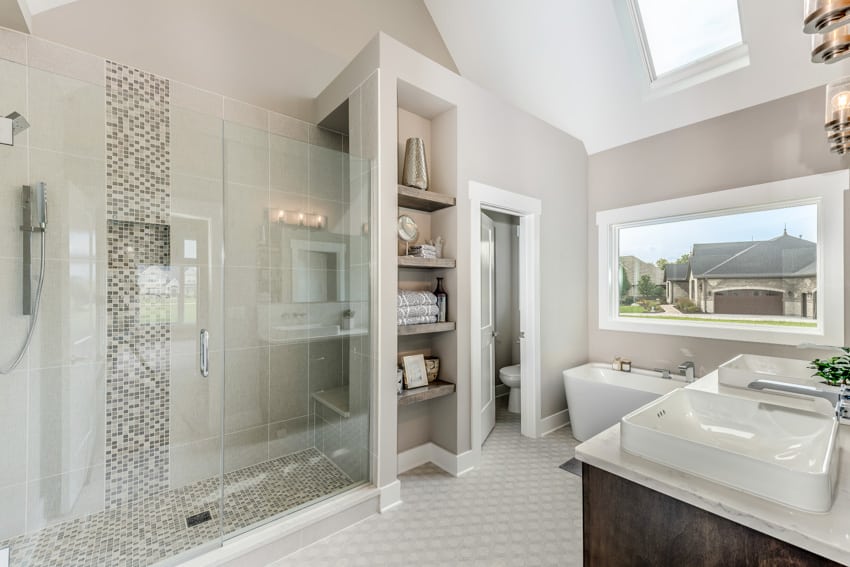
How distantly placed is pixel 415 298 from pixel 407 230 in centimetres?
47

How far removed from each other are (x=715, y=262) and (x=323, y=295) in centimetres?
309

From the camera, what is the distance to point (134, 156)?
6.23 ft

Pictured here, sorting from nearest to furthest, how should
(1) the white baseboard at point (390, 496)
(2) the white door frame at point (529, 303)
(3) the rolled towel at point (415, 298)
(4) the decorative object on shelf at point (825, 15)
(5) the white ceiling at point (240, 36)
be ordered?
1. (4) the decorative object on shelf at point (825, 15)
2. (5) the white ceiling at point (240, 36)
3. (1) the white baseboard at point (390, 496)
4. (3) the rolled towel at point (415, 298)
5. (2) the white door frame at point (529, 303)

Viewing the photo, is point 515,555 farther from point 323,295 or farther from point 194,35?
point 194,35

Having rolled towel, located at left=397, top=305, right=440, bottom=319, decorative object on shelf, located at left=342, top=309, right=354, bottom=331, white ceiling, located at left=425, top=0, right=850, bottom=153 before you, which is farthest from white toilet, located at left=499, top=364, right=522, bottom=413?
white ceiling, located at left=425, top=0, right=850, bottom=153

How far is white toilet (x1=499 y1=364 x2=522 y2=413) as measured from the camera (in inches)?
143

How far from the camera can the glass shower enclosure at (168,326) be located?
1.73 meters

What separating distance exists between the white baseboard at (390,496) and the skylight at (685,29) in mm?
3512

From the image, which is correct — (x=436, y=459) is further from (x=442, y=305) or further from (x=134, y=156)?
(x=134, y=156)

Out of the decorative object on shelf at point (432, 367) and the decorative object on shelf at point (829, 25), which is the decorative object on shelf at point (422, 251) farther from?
the decorative object on shelf at point (829, 25)

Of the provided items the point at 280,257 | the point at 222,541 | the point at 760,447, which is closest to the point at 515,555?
the point at 760,447

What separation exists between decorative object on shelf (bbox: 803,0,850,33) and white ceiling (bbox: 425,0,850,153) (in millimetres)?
1861

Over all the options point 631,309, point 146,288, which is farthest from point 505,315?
point 146,288

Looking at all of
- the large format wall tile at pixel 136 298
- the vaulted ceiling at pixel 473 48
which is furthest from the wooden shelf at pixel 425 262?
the vaulted ceiling at pixel 473 48
